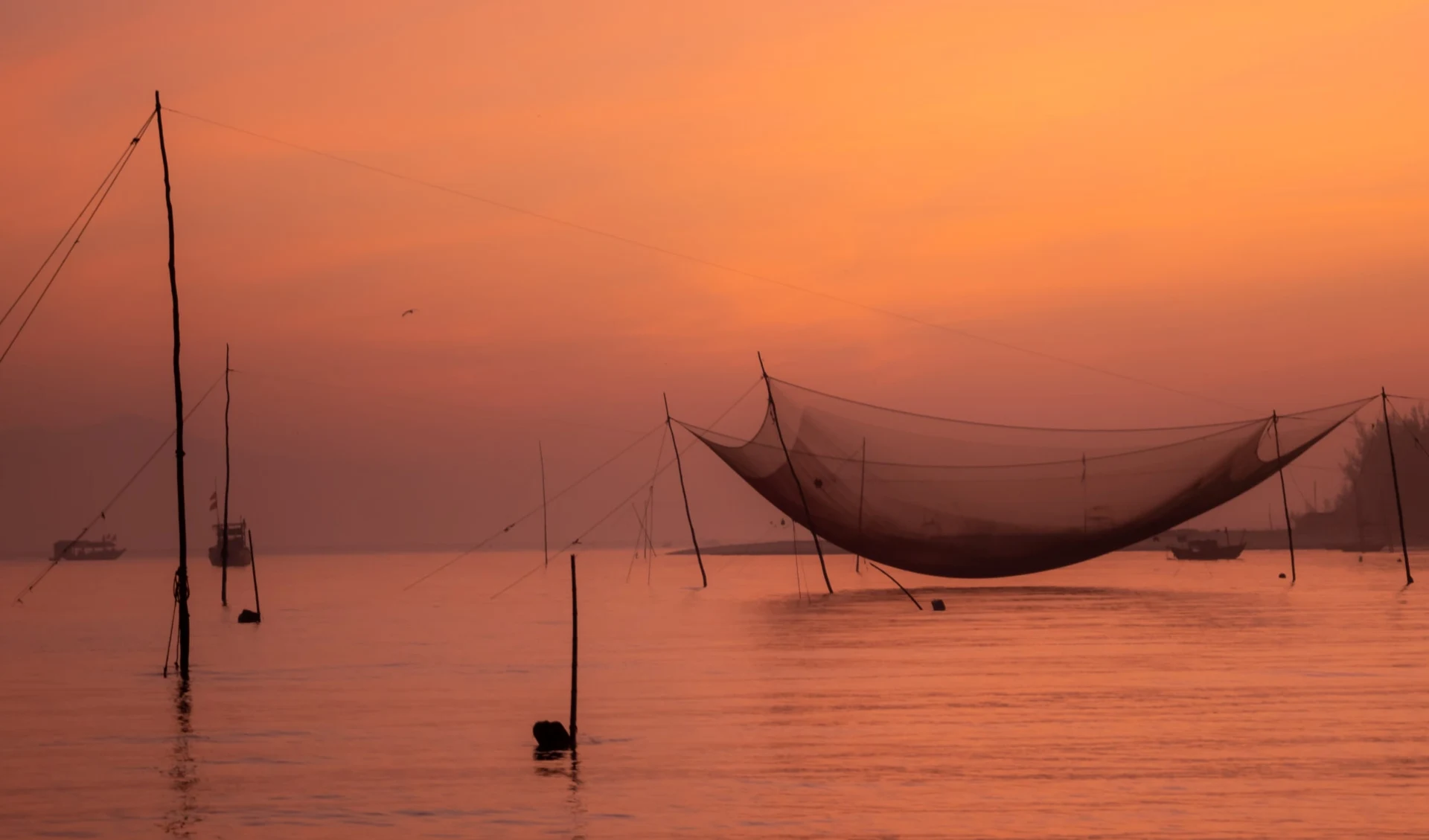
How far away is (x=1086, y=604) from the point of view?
42062 mm

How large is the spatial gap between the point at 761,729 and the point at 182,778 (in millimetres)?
6124

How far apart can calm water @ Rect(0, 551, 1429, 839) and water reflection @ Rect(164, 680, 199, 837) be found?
6cm

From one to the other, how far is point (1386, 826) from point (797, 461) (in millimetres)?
22579

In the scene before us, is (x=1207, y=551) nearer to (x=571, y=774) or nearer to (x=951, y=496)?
(x=951, y=496)

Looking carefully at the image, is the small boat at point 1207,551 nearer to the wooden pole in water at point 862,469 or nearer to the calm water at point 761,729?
the calm water at point 761,729

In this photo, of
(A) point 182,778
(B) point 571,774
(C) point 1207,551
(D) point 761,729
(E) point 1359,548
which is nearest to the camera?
(B) point 571,774

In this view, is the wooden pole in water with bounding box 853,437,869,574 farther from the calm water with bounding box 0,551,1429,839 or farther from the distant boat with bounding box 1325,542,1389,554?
the distant boat with bounding box 1325,542,1389,554

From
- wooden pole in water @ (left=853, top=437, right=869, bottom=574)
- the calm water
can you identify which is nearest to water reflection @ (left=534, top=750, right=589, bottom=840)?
the calm water

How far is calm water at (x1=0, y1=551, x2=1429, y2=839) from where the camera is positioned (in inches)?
478

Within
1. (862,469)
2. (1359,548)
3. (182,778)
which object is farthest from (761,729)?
(1359,548)

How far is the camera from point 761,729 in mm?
17141

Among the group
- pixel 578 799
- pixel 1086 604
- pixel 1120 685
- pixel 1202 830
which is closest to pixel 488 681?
pixel 1120 685

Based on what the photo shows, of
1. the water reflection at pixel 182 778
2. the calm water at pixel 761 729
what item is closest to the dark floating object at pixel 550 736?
the calm water at pixel 761 729

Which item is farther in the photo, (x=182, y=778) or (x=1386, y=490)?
(x=1386, y=490)
